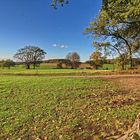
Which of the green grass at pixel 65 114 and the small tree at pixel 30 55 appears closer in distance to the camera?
the green grass at pixel 65 114

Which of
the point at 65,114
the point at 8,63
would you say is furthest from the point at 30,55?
the point at 65,114

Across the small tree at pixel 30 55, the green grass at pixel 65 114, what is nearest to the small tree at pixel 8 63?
the small tree at pixel 30 55

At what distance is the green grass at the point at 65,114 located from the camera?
881 cm

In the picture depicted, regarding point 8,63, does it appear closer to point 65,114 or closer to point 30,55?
point 30,55

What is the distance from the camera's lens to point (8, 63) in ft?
242

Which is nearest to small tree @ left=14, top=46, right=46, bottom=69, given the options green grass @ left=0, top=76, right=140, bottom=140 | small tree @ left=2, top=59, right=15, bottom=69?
small tree @ left=2, top=59, right=15, bottom=69

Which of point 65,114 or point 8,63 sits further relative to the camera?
point 8,63

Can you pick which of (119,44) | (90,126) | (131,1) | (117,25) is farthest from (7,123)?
(119,44)

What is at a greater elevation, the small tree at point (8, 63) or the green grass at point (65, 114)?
the small tree at point (8, 63)

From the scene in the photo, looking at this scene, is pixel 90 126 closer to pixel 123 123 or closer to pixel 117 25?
pixel 123 123

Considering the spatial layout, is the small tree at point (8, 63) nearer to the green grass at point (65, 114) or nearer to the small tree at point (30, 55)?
the small tree at point (30, 55)

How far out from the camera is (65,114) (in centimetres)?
1054

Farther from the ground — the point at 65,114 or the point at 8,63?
the point at 8,63

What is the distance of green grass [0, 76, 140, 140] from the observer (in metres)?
8.81
